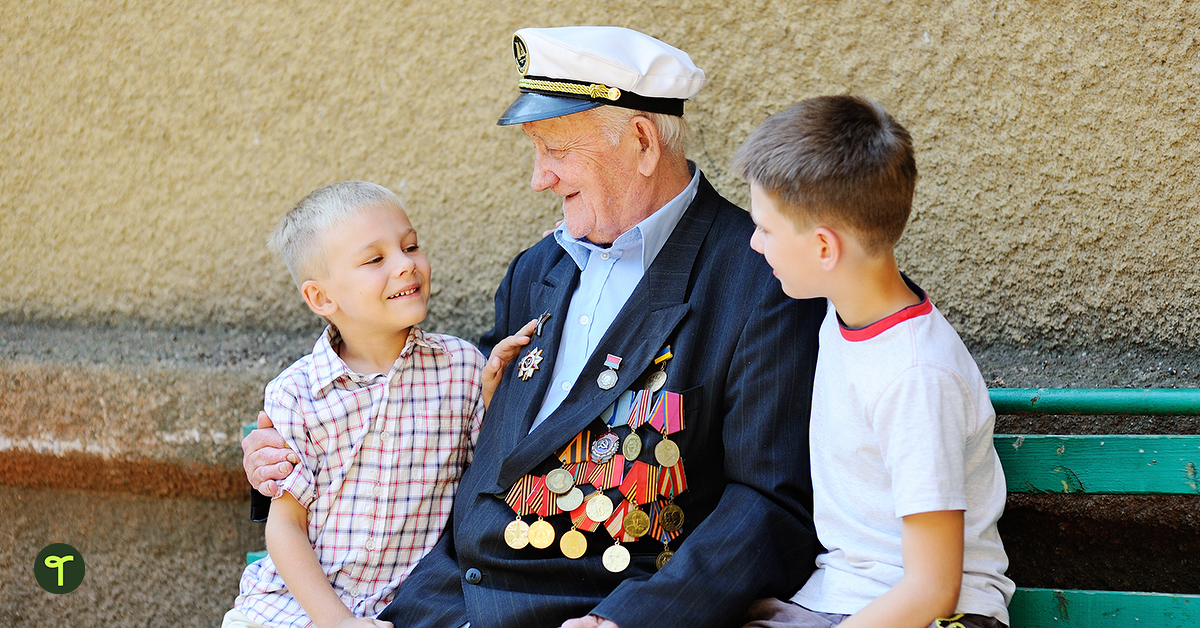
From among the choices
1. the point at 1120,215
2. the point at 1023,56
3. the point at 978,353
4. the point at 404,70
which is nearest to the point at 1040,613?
the point at 978,353

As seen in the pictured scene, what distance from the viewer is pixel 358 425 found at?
7.13 feet

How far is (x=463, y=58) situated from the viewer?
2.86 metres

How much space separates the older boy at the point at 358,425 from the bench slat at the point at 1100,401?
1.04m

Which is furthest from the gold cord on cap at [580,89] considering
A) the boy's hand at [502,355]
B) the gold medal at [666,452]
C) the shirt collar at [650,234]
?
the gold medal at [666,452]

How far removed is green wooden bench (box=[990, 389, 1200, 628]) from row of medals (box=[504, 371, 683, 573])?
694 millimetres

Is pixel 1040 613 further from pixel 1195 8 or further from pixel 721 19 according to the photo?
pixel 721 19

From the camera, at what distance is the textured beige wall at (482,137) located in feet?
7.76

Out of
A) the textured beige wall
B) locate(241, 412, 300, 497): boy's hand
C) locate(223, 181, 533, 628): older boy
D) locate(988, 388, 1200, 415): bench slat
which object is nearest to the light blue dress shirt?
locate(223, 181, 533, 628): older boy

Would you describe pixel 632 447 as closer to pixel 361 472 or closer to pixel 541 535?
pixel 541 535

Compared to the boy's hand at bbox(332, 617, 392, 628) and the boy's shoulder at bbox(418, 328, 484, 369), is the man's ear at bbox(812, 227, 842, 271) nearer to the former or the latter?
the boy's shoulder at bbox(418, 328, 484, 369)

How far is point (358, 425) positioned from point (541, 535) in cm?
50

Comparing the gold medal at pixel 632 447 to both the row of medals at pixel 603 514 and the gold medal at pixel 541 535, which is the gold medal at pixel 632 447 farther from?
the gold medal at pixel 541 535

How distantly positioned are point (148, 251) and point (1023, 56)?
8.37ft

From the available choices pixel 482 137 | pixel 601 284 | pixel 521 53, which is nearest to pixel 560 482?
pixel 601 284
